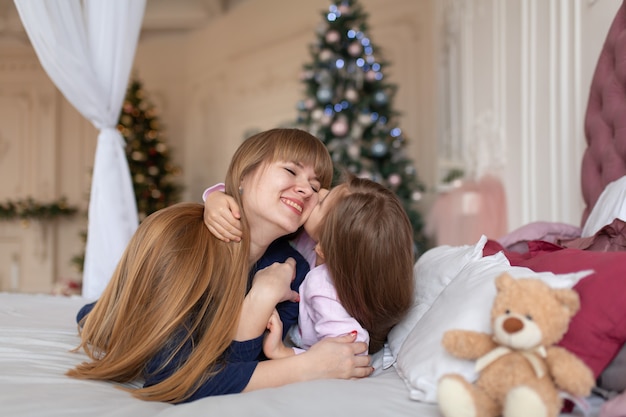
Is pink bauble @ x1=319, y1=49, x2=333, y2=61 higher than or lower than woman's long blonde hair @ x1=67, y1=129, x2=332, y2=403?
higher

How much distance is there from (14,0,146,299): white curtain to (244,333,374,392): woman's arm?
1664 millimetres

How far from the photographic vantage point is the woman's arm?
122cm

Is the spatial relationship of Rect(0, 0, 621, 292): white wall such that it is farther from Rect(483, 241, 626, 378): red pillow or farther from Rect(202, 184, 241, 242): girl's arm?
Rect(202, 184, 241, 242): girl's arm

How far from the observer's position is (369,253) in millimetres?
1379

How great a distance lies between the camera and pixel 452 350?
1.01m

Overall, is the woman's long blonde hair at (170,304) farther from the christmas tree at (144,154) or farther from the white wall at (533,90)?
the christmas tree at (144,154)

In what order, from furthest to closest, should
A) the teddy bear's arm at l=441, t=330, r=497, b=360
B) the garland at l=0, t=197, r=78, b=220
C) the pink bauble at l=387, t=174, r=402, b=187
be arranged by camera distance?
the garland at l=0, t=197, r=78, b=220
the pink bauble at l=387, t=174, r=402, b=187
the teddy bear's arm at l=441, t=330, r=497, b=360

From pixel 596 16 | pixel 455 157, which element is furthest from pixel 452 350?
pixel 455 157

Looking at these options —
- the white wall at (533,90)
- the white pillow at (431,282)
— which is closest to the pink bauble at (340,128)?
the white wall at (533,90)

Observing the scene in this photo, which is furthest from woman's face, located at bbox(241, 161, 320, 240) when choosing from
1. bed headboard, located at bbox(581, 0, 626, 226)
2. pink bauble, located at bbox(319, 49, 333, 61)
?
pink bauble, located at bbox(319, 49, 333, 61)

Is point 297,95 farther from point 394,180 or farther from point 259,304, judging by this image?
point 259,304

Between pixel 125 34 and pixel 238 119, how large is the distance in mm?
4019

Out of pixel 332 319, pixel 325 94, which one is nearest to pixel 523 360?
pixel 332 319

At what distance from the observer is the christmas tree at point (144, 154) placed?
6.25m
